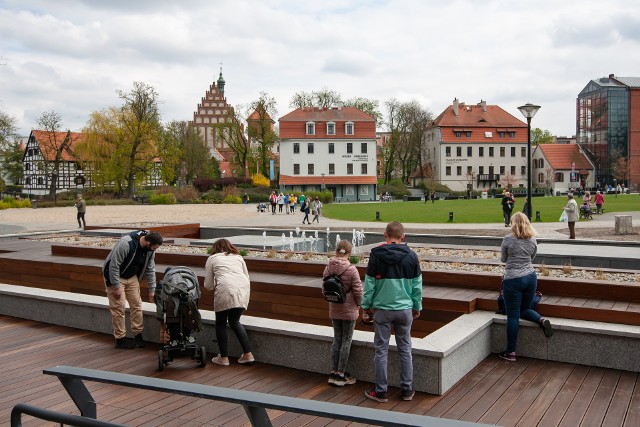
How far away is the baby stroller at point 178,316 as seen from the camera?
6.84m

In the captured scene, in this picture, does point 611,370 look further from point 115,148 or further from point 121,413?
point 115,148

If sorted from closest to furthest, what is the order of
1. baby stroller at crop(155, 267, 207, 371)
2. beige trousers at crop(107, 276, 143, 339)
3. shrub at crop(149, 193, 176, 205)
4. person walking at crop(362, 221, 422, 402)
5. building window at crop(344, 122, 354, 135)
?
person walking at crop(362, 221, 422, 402), baby stroller at crop(155, 267, 207, 371), beige trousers at crop(107, 276, 143, 339), shrub at crop(149, 193, 176, 205), building window at crop(344, 122, 354, 135)

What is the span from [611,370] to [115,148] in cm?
6943

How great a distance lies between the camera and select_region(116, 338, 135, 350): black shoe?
7.89 metres

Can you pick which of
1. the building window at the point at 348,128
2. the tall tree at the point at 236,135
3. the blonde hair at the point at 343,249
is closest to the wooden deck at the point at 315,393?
the blonde hair at the point at 343,249

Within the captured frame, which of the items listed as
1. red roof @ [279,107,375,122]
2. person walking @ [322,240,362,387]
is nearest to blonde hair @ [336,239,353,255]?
person walking @ [322,240,362,387]

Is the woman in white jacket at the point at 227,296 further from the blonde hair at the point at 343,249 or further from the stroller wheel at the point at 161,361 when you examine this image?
the blonde hair at the point at 343,249

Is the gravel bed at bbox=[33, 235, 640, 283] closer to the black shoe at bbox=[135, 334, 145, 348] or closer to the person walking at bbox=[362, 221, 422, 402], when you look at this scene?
the person walking at bbox=[362, 221, 422, 402]

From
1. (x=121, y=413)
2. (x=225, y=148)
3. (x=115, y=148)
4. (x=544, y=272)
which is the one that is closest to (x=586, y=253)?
(x=544, y=272)

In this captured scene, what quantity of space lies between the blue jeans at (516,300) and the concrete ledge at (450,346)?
8.0 inches

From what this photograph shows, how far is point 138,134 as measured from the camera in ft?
223

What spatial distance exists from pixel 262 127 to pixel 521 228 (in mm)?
75078

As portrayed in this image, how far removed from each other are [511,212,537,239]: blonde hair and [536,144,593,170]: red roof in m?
91.7

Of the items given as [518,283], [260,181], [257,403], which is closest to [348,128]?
[260,181]
